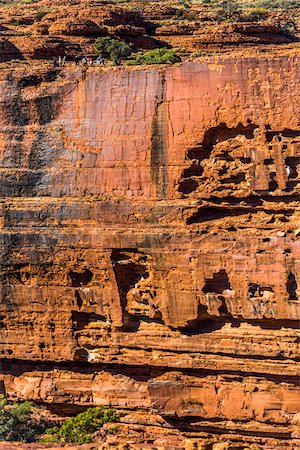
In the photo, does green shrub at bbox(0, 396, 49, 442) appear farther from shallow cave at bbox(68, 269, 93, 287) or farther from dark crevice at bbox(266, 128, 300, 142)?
dark crevice at bbox(266, 128, 300, 142)

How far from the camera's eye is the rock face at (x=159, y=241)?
68.0ft

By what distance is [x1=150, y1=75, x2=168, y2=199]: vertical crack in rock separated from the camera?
21.4m

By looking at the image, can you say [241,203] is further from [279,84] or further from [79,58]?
[79,58]

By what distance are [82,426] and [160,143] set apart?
8522 millimetres

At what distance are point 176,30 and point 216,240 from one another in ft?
67.4

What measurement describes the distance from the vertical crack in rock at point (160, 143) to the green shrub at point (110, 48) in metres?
11.2

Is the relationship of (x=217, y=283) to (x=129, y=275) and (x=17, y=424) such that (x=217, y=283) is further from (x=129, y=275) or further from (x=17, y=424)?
(x=17, y=424)

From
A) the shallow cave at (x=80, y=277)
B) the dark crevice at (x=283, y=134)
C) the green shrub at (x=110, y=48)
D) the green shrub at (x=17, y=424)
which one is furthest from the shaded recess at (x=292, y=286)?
the green shrub at (x=110, y=48)

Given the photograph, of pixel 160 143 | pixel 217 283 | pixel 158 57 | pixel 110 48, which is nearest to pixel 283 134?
pixel 160 143

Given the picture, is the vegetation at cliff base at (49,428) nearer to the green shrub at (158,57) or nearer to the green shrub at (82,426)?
the green shrub at (82,426)

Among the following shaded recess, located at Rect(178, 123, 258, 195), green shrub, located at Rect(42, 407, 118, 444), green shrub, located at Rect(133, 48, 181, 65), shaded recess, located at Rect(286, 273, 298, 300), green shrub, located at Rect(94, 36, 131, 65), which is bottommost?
green shrub, located at Rect(42, 407, 118, 444)

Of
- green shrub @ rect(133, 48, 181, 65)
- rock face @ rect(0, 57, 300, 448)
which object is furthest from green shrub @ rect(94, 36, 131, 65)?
rock face @ rect(0, 57, 300, 448)

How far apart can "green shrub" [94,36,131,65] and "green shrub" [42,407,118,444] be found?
52.5 ft

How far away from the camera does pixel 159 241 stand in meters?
21.4
